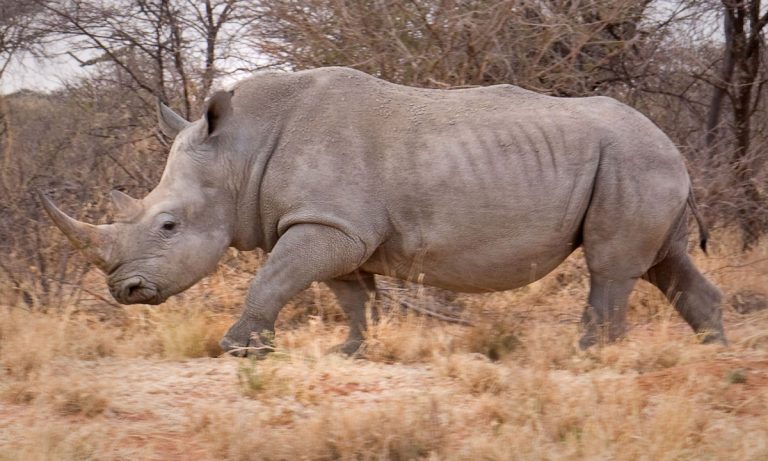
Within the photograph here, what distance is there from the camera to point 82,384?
5074mm

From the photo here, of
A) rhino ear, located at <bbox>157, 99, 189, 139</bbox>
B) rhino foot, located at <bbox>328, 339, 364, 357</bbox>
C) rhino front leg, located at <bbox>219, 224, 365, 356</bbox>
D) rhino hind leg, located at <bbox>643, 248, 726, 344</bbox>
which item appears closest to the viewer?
rhino front leg, located at <bbox>219, 224, 365, 356</bbox>

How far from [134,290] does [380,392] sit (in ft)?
5.57

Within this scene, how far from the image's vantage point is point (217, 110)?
620 cm

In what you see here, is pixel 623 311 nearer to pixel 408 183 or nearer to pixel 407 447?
pixel 408 183

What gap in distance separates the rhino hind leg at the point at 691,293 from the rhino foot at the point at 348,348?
77.2 inches

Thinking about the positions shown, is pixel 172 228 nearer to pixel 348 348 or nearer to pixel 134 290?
pixel 134 290

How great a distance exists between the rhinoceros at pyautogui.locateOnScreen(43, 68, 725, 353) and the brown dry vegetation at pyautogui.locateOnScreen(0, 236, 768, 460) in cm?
39

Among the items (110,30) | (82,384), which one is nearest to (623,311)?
(82,384)

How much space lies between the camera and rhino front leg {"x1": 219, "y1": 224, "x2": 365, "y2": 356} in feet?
19.4

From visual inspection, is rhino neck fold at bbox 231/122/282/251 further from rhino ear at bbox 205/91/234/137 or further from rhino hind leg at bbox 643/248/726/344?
rhino hind leg at bbox 643/248/726/344

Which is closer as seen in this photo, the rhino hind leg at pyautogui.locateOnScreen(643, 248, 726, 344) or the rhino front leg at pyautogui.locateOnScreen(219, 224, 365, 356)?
the rhino front leg at pyautogui.locateOnScreen(219, 224, 365, 356)

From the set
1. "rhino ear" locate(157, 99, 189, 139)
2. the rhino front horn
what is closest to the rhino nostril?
the rhino front horn

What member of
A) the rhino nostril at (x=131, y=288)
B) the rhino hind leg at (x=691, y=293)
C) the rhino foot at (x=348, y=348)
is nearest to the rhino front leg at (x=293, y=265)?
the rhino foot at (x=348, y=348)

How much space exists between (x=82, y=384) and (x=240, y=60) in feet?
16.3
